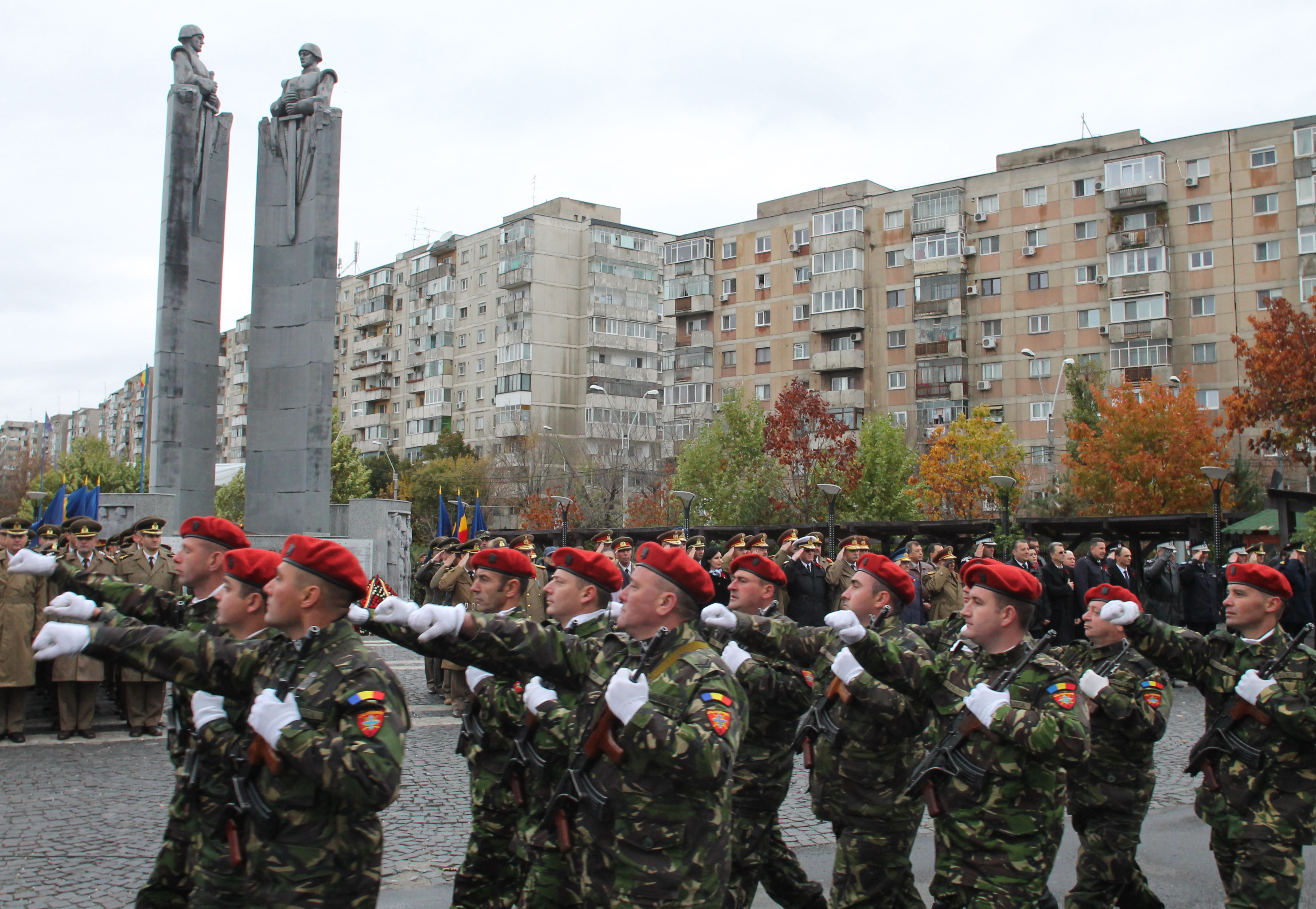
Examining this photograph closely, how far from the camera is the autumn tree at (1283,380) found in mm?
33375

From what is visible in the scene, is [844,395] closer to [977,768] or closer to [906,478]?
[906,478]

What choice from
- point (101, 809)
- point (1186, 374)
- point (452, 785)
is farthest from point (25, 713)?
point (1186, 374)

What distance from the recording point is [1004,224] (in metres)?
54.6

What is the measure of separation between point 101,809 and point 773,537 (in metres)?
20.2

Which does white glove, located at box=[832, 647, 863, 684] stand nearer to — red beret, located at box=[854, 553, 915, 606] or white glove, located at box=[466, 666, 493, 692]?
red beret, located at box=[854, 553, 915, 606]

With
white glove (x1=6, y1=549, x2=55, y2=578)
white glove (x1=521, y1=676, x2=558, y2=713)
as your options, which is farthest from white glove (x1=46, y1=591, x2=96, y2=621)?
white glove (x1=521, y1=676, x2=558, y2=713)

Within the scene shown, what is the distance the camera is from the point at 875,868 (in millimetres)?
5402

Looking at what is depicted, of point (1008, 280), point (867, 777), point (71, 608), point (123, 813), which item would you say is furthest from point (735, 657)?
point (1008, 280)

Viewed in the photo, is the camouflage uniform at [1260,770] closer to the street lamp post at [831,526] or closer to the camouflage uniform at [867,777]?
the camouflage uniform at [867,777]

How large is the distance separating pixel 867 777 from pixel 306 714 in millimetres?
2939

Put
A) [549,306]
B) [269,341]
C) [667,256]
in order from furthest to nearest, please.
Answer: [549,306] < [667,256] < [269,341]

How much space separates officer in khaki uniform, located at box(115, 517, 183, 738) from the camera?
1159 centimetres

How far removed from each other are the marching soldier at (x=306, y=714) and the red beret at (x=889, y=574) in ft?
8.74

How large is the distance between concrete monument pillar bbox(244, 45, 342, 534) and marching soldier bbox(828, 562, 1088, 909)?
765 inches
